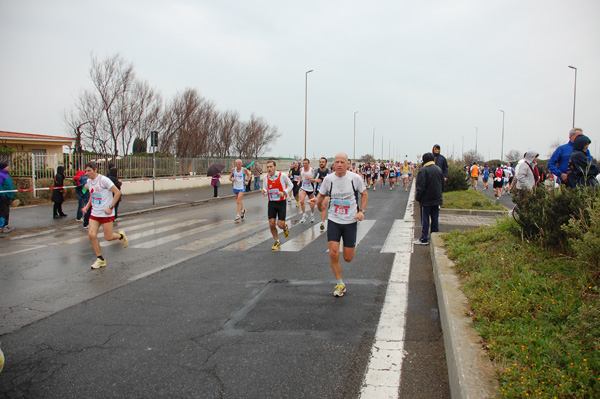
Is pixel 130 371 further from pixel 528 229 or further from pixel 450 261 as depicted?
pixel 528 229

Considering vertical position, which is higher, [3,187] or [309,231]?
[3,187]

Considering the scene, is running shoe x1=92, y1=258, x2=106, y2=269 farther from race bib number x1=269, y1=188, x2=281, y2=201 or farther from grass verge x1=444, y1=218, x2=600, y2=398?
grass verge x1=444, y1=218, x2=600, y2=398

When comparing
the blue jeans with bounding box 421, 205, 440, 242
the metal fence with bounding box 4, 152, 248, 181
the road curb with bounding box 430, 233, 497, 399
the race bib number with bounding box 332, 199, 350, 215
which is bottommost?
the road curb with bounding box 430, 233, 497, 399

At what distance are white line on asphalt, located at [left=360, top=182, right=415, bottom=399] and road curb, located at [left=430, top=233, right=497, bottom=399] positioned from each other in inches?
16.8

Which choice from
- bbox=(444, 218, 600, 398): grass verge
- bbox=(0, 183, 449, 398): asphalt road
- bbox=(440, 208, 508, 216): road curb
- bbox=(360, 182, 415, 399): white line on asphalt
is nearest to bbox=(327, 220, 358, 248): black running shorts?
bbox=(0, 183, 449, 398): asphalt road

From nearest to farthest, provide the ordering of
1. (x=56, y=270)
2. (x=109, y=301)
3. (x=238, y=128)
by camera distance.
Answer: (x=109, y=301) → (x=56, y=270) → (x=238, y=128)

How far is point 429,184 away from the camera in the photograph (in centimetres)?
894

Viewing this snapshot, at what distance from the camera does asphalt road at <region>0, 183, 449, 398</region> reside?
359 cm

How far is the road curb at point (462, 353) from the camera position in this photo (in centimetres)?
299

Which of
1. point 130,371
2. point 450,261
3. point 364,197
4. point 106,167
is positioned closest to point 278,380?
point 130,371

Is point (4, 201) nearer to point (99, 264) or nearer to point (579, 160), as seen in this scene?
point (99, 264)

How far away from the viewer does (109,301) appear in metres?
5.78

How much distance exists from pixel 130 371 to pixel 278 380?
1.25m

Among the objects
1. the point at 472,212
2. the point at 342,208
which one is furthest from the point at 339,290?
the point at 472,212
